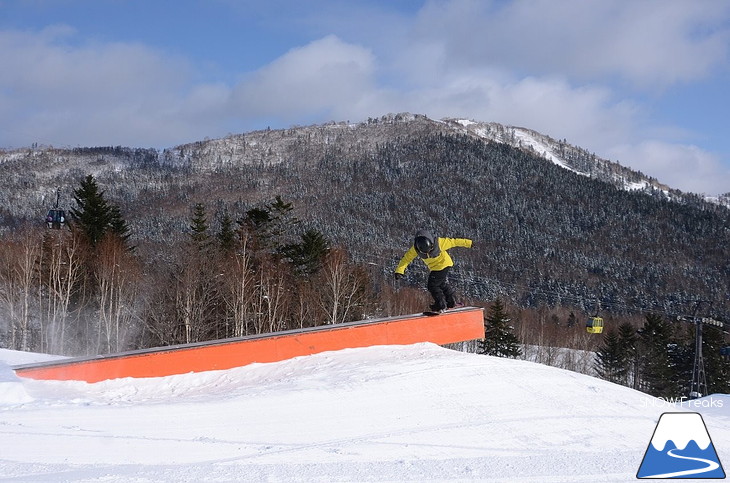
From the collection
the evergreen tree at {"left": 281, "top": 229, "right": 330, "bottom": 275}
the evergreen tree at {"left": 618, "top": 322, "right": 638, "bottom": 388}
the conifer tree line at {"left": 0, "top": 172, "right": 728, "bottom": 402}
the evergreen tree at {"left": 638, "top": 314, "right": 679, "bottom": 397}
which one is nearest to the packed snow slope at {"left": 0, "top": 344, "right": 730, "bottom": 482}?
the conifer tree line at {"left": 0, "top": 172, "right": 728, "bottom": 402}

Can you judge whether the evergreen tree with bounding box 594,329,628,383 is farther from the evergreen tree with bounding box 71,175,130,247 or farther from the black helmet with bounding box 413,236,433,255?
the black helmet with bounding box 413,236,433,255

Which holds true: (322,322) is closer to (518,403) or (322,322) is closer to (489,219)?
(518,403)

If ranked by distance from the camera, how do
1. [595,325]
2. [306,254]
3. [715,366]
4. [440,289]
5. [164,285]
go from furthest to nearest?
1. [715,366]
2. [595,325]
3. [306,254]
4. [164,285]
5. [440,289]

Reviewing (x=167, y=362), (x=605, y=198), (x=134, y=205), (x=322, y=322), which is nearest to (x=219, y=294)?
(x=322, y=322)

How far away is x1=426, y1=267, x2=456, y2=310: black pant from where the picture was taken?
11789mm

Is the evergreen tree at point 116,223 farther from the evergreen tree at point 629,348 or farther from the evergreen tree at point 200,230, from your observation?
the evergreen tree at point 629,348

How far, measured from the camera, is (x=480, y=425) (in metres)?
7.14

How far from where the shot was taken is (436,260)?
A: 11.5 metres

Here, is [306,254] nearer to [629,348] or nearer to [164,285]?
[164,285]

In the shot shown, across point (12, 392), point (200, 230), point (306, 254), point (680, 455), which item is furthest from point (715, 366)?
point (12, 392)

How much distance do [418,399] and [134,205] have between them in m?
200

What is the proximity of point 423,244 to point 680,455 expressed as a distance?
18.4 ft

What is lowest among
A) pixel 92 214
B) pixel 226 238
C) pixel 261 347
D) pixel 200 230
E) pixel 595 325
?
pixel 595 325

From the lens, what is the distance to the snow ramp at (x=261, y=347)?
30.5 ft
